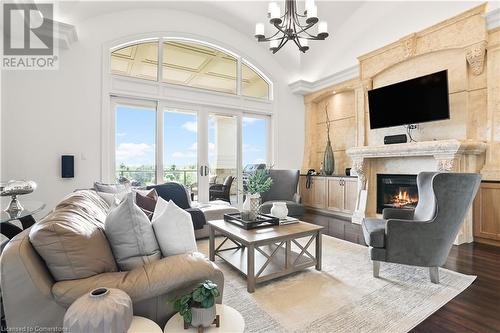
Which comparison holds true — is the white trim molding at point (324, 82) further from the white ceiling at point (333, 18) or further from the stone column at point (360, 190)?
the stone column at point (360, 190)

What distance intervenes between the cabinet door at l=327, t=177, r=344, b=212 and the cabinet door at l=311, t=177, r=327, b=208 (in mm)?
134

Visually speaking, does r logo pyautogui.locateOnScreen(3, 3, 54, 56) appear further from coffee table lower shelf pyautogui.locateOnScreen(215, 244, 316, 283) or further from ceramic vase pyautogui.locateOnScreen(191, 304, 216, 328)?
ceramic vase pyautogui.locateOnScreen(191, 304, 216, 328)

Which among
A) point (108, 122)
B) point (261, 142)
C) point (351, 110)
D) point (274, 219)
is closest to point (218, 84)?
point (261, 142)

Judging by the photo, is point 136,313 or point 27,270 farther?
point 136,313

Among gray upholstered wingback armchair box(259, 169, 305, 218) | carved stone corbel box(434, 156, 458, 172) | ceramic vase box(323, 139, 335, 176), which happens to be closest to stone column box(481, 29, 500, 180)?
carved stone corbel box(434, 156, 458, 172)

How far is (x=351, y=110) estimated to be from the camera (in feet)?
19.3

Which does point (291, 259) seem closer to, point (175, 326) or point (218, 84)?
point (175, 326)

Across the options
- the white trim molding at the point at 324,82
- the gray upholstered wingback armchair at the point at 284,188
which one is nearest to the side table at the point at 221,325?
the gray upholstered wingback armchair at the point at 284,188

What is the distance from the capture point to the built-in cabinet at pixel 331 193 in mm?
5323

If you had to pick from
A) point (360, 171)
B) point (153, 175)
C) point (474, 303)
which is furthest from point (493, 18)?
point (153, 175)

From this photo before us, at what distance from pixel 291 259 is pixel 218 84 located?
411 centimetres

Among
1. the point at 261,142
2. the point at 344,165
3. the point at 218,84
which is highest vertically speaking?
the point at 218,84

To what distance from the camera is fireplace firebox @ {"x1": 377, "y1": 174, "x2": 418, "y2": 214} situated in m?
4.52

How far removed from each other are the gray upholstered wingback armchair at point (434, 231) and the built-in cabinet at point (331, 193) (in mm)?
2838
